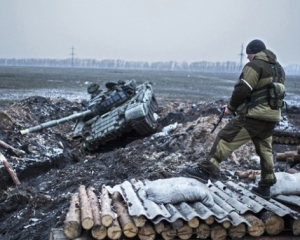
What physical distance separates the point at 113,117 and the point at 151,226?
379 inches

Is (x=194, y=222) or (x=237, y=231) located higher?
(x=194, y=222)

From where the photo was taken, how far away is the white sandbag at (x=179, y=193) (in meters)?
5.85

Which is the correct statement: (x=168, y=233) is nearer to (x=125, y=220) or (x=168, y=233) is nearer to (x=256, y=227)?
(x=125, y=220)

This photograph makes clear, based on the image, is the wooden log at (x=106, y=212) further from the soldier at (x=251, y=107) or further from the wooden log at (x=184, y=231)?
the soldier at (x=251, y=107)

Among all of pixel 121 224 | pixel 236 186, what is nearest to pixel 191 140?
pixel 236 186

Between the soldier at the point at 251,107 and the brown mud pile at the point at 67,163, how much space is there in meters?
2.45

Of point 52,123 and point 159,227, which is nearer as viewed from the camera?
point 159,227

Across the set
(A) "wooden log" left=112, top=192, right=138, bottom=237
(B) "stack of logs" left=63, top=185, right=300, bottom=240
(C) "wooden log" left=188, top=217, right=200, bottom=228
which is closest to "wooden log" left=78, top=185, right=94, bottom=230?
(B) "stack of logs" left=63, top=185, right=300, bottom=240

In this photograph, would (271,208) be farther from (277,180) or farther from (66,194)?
(66,194)

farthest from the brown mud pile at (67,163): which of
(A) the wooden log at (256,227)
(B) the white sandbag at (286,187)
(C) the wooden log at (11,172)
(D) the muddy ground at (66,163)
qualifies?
(A) the wooden log at (256,227)

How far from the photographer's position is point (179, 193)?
586 centimetres

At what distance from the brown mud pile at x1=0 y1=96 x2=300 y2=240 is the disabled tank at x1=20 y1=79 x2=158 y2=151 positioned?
1.47ft

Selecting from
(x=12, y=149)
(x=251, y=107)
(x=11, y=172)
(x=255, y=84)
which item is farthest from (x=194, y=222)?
(x=12, y=149)

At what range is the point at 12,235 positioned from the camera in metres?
7.29
